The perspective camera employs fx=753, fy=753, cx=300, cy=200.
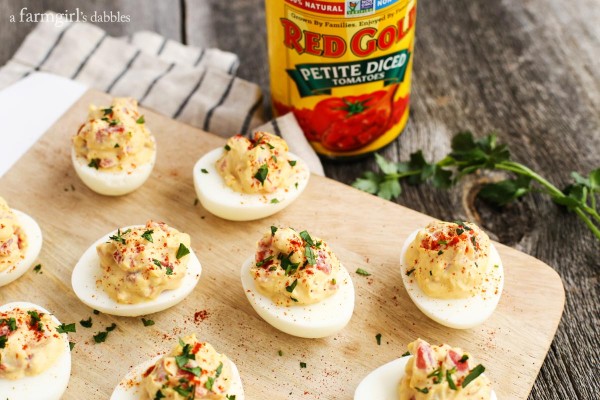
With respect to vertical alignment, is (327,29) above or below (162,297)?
above

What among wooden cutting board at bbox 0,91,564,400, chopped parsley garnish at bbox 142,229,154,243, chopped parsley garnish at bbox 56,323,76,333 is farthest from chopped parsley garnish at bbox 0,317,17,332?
chopped parsley garnish at bbox 142,229,154,243

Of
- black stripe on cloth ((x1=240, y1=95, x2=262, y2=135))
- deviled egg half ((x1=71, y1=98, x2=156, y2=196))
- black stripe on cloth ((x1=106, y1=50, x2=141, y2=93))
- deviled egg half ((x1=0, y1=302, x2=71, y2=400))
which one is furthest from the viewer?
black stripe on cloth ((x1=106, y1=50, x2=141, y2=93))

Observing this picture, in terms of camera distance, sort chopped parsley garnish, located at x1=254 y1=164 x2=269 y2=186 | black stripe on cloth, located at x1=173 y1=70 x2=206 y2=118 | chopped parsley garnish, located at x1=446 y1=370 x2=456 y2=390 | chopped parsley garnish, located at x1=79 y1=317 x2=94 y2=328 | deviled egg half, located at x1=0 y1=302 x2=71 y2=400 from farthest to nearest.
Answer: black stripe on cloth, located at x1=173 y1=70 x2=206 y2=118 < chopped parsley garnish, located at x1=254 y1=164 x2=269 y2=186 < chopped parsley garnish, located at x1=79 y1=317 x2=94 y2=328 < deviled egg half, located at x1=0 y1=302 x2=71 y2=400 < chopped parsley garnish, located at x1=446 y1=370 x2=456 y2=390

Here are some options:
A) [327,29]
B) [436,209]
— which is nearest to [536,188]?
[436,209]

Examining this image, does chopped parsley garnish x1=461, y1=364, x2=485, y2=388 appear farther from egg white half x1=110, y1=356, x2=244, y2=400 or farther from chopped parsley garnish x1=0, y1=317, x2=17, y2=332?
chopped parsley garnish x1=0, y1=317, x2=17, y2=332

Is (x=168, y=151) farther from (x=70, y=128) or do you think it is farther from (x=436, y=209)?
(x=436, y=209)

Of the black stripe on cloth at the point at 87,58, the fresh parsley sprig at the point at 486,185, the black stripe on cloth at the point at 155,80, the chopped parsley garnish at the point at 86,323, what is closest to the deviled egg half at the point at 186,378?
the chopped parsley garnish at the point at 86,323
